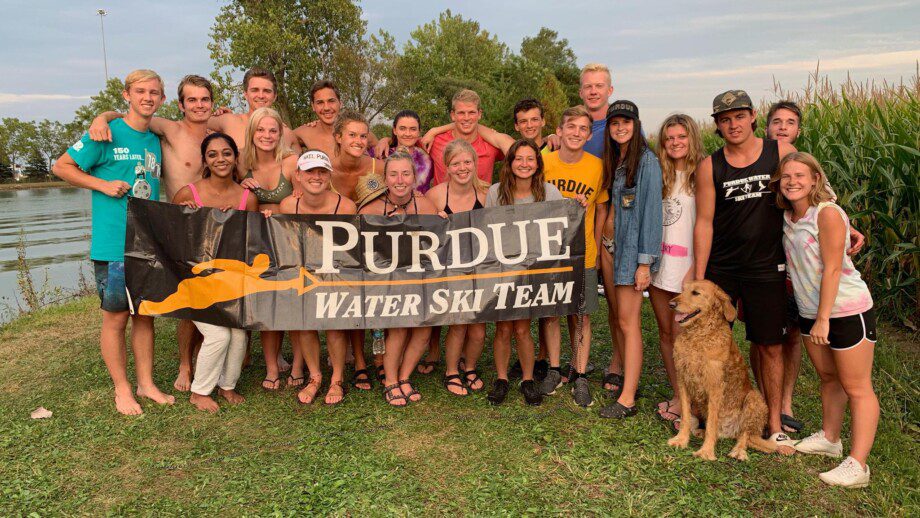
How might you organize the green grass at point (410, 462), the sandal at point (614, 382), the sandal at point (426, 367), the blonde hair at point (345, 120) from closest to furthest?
1. the green grass at point (410, 462)
2. the sandal at point (614, 382)
3. the blonde hair at point (345, 120)
4. the sandal at point (426, 367)

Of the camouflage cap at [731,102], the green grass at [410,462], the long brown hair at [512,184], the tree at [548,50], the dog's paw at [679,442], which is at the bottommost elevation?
the green grass at [410,462]

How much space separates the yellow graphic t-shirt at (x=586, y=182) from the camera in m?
4.76

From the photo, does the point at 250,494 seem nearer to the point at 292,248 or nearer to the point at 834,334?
the point at 292,248

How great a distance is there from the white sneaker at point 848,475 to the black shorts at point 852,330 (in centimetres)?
78

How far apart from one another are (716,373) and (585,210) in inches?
67.1

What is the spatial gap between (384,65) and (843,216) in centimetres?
3826

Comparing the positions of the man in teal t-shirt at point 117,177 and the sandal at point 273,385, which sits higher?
the man in teal t-shirt at point 117,177

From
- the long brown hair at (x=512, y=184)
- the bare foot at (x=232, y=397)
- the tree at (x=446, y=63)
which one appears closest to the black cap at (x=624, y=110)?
the long brown hair at (x=512, y=184)

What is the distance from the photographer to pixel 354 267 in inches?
188

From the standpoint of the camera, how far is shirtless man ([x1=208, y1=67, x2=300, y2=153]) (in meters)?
5.64

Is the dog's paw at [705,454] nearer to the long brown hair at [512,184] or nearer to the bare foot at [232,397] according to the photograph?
the long brown hair at [512,184]

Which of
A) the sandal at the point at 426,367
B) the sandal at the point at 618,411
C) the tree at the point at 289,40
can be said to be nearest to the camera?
the sandal at the point at 618,411

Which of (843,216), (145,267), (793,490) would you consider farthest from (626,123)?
(145,267)

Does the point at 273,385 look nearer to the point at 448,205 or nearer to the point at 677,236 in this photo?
the point at 448,205
